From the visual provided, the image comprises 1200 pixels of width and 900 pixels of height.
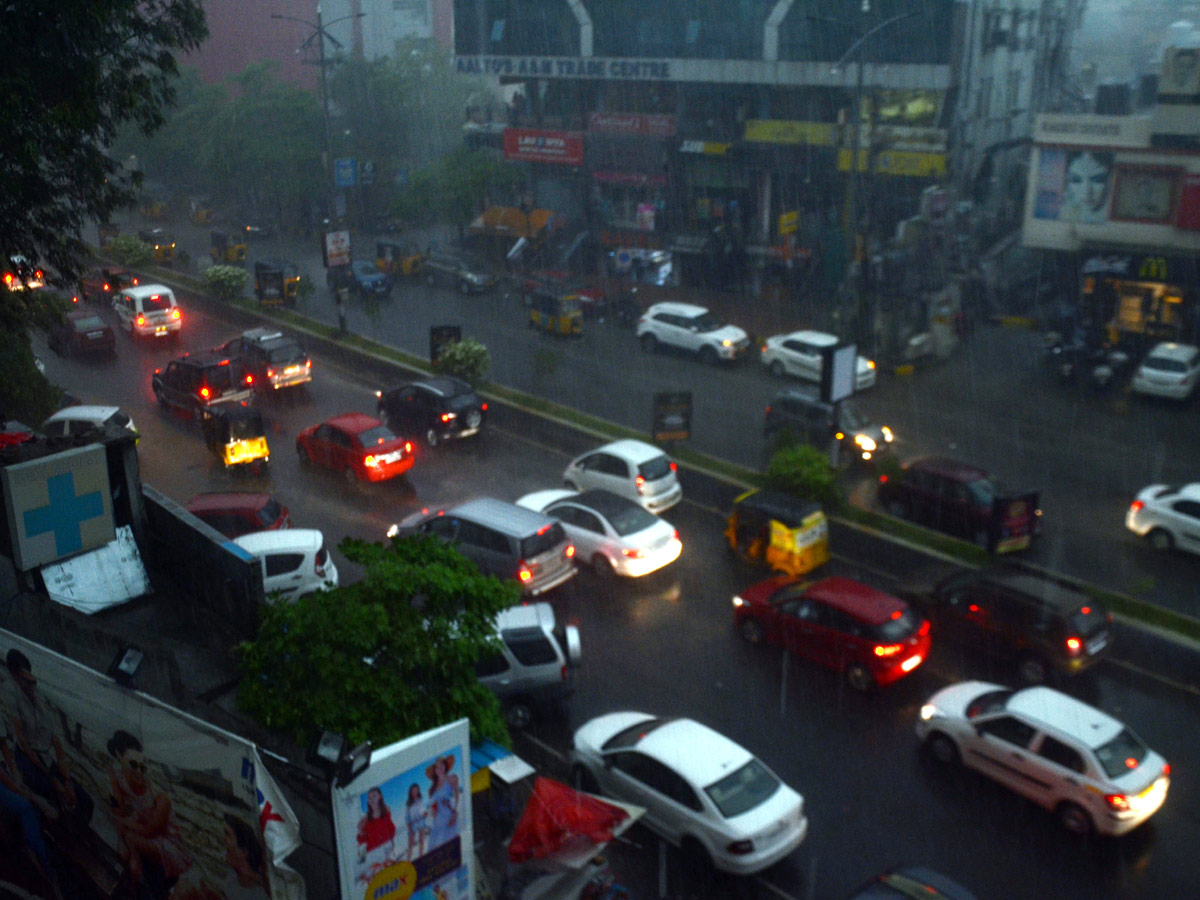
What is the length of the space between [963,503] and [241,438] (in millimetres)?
14371

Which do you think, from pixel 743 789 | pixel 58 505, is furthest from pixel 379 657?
pixel 58 505

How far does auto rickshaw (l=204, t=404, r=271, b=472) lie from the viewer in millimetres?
22453

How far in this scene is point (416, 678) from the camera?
893 cm

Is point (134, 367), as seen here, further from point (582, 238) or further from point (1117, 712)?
point (1117, 712)

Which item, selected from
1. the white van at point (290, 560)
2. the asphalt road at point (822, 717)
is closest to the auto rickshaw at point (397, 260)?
the asphalt road at point (822, 717)

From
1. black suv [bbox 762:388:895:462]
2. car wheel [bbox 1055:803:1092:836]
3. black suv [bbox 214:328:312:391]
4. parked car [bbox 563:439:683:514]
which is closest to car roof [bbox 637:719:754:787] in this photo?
car wheel [bbox 1055:803:1092:836]

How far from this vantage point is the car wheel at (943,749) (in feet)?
41.0

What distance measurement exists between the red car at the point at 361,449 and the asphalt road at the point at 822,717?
415 mm

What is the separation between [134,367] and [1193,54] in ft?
99.9

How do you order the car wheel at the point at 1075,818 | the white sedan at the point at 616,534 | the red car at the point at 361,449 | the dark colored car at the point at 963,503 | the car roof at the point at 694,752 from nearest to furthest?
the car roof at the point at 694,752 → the car wheel at the point at 1075,818 → the white sedan at the point at 616,534 → the dark colored car at the point at 963,503 → the red car at the point at 361,449

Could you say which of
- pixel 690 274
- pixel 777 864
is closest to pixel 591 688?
pixel 777 864

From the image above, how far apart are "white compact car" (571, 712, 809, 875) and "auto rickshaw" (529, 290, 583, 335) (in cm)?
2251

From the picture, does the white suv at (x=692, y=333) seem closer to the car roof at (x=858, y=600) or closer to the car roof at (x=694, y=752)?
the car roof at (x=858, y=600)

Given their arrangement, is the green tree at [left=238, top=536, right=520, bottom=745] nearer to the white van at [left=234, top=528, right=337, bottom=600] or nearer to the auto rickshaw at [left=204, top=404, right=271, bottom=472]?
the white van at [left=234, top=528, right=337, bottom=600]
